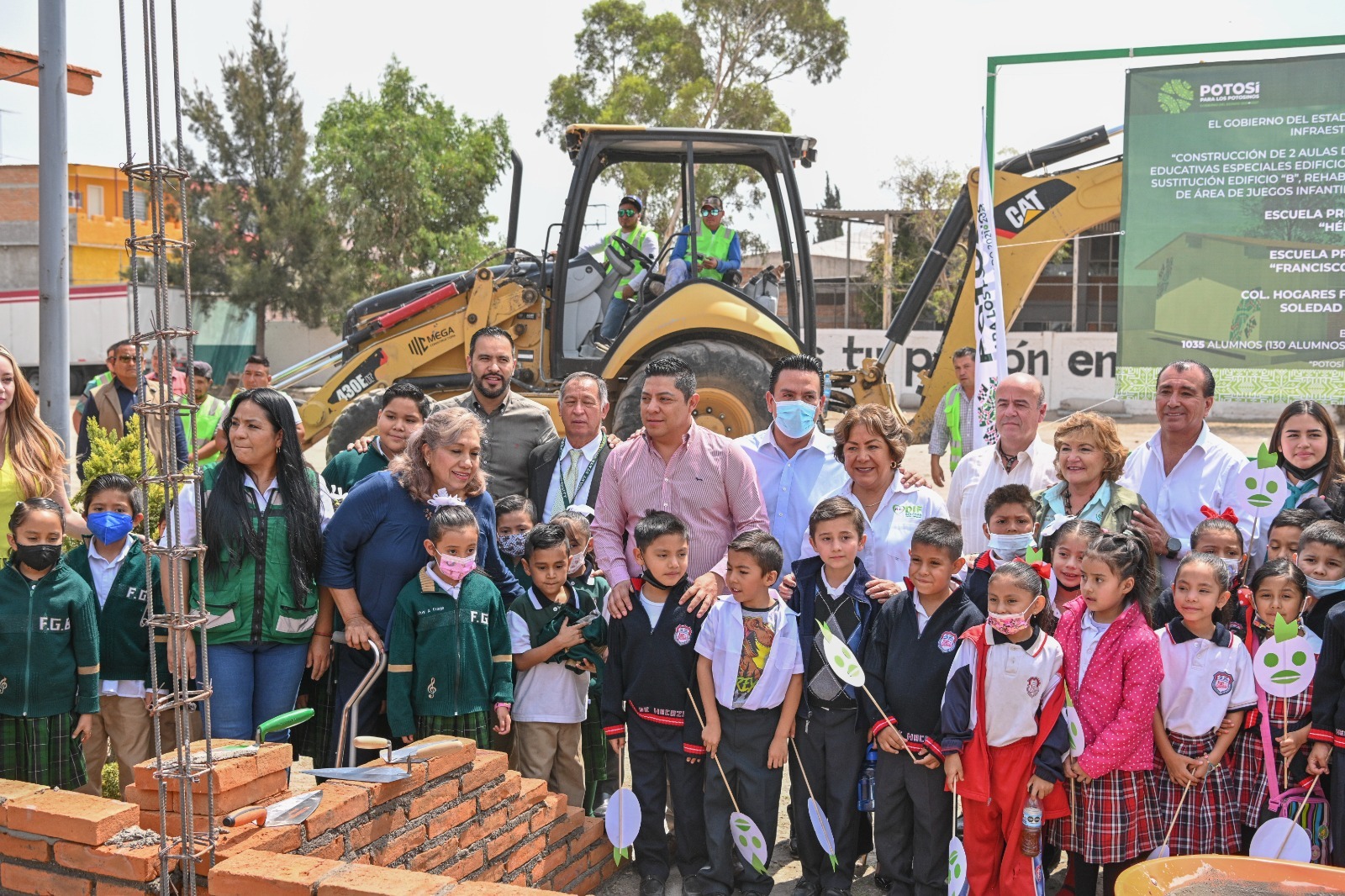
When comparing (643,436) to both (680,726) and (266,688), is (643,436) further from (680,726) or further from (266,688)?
(266,688)

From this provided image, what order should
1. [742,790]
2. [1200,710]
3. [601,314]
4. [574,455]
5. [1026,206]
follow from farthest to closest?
[1026,206] → [601,314] → [574,455] → [742,790] → [1200,710]

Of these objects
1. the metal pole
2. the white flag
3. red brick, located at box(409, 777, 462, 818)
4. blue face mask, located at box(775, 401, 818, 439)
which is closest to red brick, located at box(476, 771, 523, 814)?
red brick, located at box(409, 777, 462, 818)

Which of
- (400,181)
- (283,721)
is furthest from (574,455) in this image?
(400,181)

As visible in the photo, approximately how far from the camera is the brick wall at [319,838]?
9.09 feet

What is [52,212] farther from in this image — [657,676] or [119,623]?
[657,676]

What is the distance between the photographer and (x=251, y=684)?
12.9 ft

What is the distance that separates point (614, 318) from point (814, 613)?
5520 mm

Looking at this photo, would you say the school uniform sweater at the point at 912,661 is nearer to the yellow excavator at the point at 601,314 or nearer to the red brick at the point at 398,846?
the red brick at the point at 398,846

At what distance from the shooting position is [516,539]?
14.8ft

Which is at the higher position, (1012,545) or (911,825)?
(1012,545)

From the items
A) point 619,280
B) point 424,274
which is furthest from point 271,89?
point 619,280

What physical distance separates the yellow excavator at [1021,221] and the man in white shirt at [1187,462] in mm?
5584

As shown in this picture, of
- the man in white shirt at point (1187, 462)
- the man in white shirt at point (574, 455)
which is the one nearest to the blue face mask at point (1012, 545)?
the man in white shirt at point (1187, 462)

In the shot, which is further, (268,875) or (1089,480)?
(1089,480)
